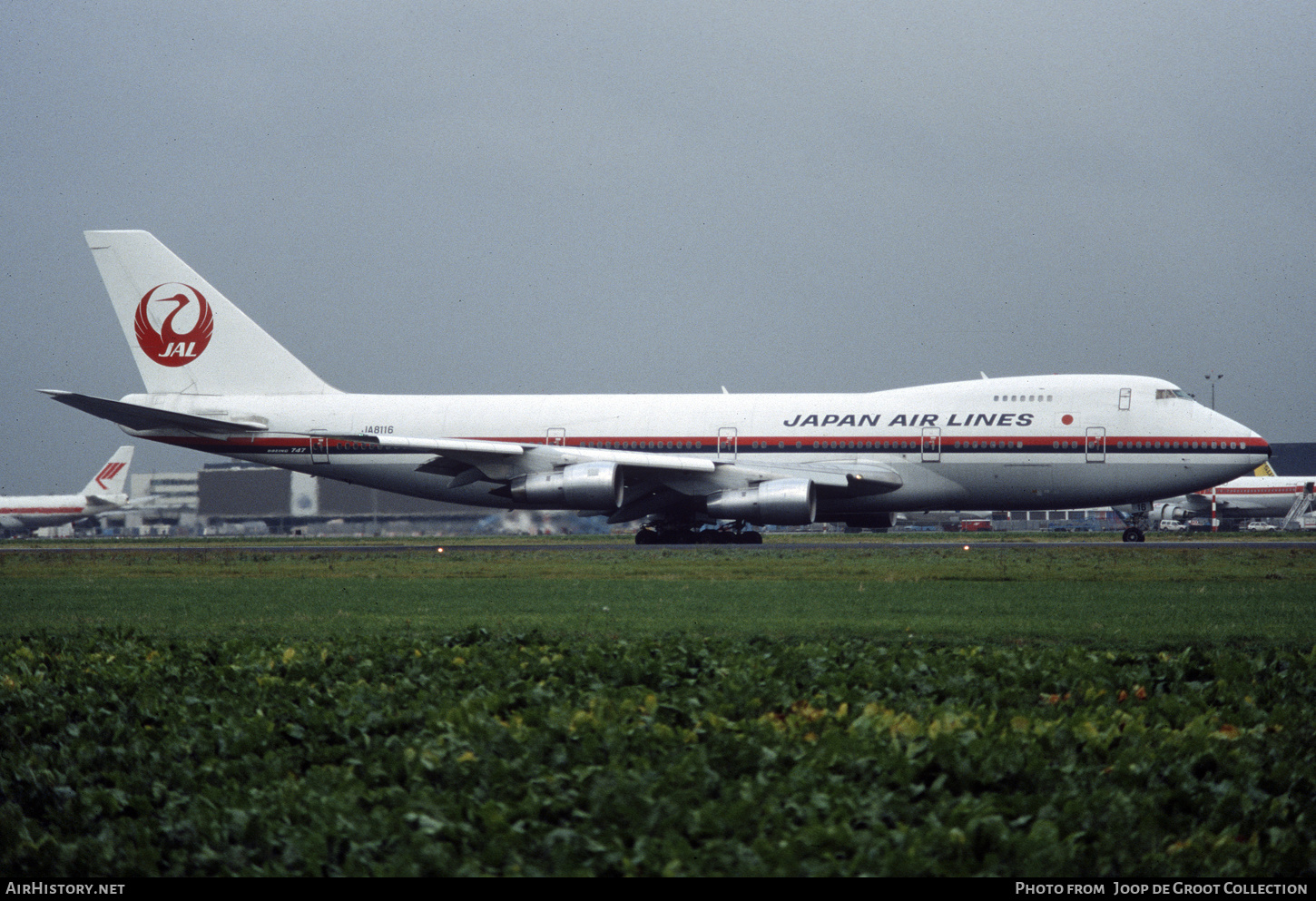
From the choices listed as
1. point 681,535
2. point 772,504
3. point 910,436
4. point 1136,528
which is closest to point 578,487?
point 681,535

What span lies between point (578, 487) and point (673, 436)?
373cm

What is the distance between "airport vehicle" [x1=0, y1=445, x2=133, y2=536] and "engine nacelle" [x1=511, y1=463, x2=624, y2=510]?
5070 cm

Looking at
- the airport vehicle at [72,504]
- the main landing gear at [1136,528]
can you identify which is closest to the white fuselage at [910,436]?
the main landing gear at [1136,528]

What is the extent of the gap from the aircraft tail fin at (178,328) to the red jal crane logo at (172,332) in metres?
0.03

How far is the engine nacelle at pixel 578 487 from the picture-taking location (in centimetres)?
3266

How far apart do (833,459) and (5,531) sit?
6626cm

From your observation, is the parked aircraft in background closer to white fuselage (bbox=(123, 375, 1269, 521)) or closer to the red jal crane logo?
white fuselage (bbox=(123, 375, 1269, 521))

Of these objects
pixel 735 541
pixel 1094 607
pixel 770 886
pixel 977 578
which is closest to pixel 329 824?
pixel 770 886

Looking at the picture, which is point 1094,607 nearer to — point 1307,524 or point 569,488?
point 569,488

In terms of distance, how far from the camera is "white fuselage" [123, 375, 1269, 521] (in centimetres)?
3316

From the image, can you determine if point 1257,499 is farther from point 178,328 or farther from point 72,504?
point 72,504

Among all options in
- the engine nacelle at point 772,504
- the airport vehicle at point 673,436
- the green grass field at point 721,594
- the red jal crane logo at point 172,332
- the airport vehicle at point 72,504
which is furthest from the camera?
the airport vehicle at point 72,504

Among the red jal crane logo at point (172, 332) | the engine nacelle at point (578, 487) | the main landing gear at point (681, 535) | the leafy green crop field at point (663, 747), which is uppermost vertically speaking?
the red jal crane logo at point (172, 332)

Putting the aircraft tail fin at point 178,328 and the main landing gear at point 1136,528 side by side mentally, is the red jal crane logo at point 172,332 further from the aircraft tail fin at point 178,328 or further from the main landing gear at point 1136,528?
the main landing gear at point 1136,528
